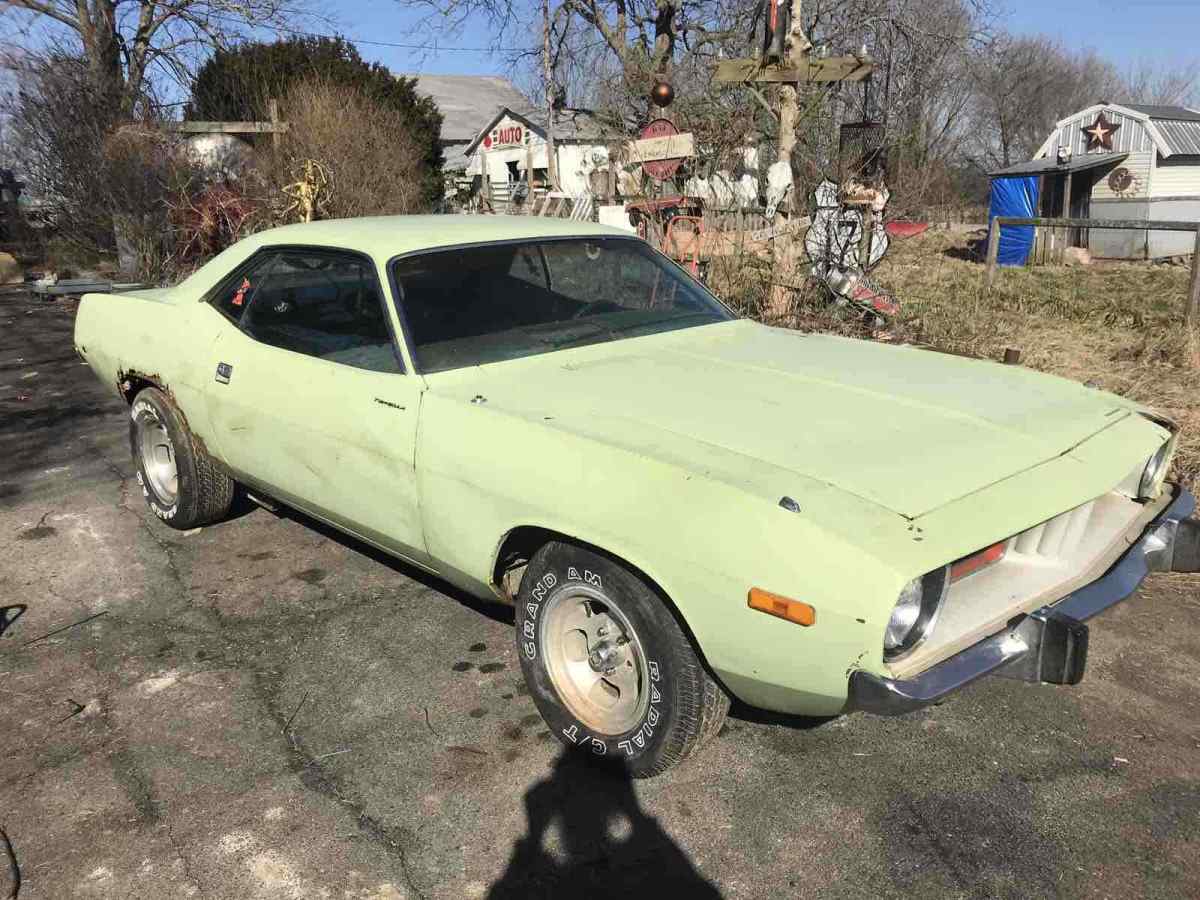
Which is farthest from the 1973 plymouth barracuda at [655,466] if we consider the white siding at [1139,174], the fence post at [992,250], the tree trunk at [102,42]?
the white siding at [1139,174]

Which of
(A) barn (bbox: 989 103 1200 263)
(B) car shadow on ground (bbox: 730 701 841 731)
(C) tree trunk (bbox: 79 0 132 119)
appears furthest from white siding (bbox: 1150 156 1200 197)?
(B) car shadow on ground (bbox: 730 701 841 731)

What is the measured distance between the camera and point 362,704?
3.22 meters

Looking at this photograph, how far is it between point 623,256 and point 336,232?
1.18 metres

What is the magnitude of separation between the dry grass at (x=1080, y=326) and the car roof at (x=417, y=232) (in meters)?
3.36

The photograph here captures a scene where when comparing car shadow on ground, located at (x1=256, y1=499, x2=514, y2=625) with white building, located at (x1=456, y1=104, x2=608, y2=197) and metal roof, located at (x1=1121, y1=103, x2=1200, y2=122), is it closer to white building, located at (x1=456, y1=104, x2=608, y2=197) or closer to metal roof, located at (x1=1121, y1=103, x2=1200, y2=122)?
metal roof, located at (x1=1121, y1=103, x2=1200, y2=122)

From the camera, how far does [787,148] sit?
8.48 m

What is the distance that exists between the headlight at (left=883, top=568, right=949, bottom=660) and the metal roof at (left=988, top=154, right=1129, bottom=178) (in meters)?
19.6

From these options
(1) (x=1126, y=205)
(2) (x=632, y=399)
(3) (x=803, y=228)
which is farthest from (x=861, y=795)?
(1) (x=1126, y=205)

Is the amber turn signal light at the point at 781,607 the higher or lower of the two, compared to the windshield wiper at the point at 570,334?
lower

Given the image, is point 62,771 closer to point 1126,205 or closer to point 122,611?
point 122,611

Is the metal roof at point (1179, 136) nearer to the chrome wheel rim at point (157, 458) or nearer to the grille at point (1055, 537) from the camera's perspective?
the grille at point (1055, 537)

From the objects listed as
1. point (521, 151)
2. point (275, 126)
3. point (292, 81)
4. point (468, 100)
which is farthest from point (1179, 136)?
point (468, 100)

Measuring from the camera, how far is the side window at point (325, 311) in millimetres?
3436

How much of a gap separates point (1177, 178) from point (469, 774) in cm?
2184
